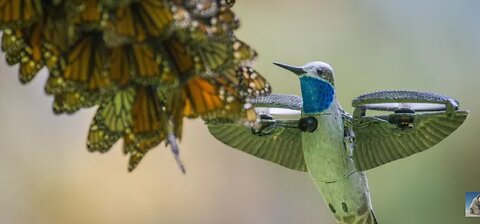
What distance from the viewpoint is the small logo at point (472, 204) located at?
1.33m

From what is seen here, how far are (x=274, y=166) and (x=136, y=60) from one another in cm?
115

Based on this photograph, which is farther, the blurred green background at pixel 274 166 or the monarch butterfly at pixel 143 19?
the blurred green background at pixel 274 166

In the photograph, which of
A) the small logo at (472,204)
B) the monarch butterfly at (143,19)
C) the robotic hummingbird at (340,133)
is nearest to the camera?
the monarch butterfly at (143,19)

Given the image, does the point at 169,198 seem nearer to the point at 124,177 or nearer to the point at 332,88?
the point at 124,177

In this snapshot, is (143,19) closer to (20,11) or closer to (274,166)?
(20,11)

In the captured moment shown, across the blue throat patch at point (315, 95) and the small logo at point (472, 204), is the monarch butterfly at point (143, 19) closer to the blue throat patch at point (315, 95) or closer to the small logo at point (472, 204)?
the blue throat patch at point (315, 95)

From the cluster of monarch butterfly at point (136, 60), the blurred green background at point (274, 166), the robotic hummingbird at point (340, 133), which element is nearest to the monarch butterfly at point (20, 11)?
the cluster of monarch butterfly at point (136, 60)

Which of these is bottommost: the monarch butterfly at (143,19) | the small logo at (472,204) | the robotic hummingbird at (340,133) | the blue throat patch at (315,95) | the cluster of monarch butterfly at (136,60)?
the small logo at (472,204)

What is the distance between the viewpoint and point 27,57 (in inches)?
19.6

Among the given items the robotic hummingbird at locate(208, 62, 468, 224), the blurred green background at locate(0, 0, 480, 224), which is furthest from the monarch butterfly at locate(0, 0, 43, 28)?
the blurred green background at locate(0, 0, 480, 224)

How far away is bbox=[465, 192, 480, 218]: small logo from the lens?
1.33 m

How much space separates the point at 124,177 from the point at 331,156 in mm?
841

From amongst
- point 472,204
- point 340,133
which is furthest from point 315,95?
point 472,204

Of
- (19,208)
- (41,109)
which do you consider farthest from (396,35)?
(19,208)
